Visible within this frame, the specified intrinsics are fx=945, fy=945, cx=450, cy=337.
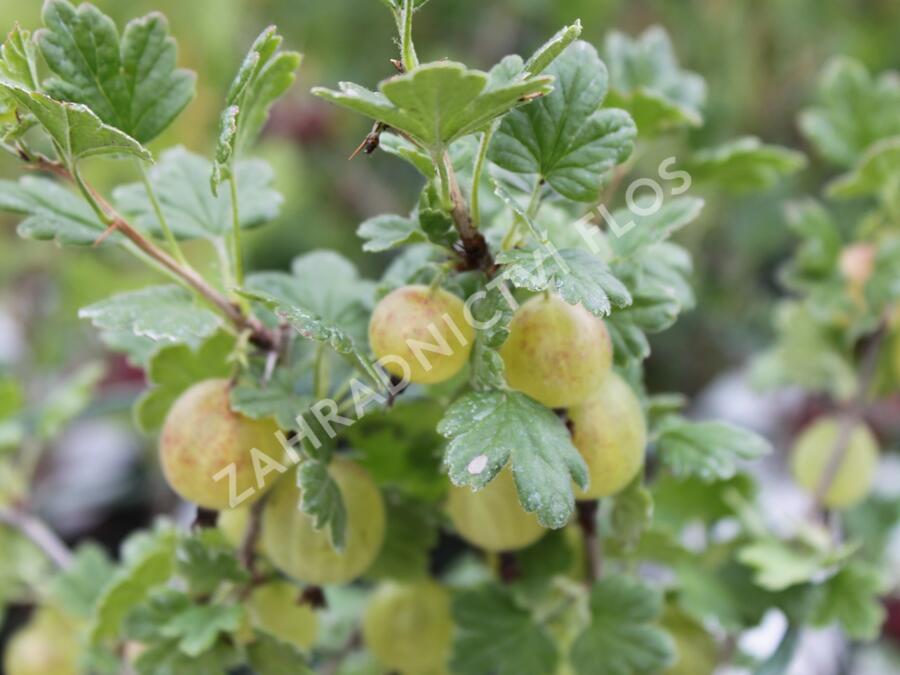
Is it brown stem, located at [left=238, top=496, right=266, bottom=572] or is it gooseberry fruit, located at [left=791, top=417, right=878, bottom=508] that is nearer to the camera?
brown stem, located at [left=238, top=496, right=266, bottom=572]

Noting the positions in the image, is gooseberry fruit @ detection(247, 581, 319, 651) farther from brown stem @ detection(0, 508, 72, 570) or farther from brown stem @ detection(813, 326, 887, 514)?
brown stem @ detection(813, 326, 887, 514)

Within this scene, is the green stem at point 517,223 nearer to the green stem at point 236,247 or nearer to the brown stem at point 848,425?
the green stem at point 236,247

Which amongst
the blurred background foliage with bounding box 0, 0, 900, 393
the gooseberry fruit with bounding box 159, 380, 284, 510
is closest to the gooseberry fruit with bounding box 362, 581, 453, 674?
the gooseberry fruit with bounding box 159, 380, 284, 510

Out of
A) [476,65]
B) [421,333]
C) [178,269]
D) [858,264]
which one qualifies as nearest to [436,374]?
[421,333]

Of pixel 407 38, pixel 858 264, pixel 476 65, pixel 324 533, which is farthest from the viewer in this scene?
pixel 476 65

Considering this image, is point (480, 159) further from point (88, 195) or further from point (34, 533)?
point (34, 533)

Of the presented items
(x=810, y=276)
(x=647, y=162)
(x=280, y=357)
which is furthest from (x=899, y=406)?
(x=280, y=357)
